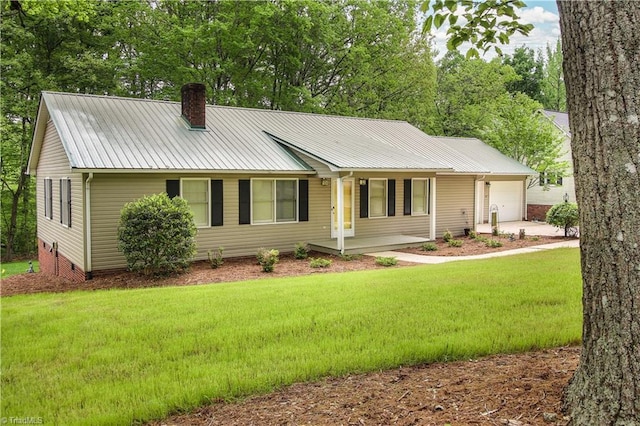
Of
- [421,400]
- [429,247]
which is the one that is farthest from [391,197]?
→ [421,400]

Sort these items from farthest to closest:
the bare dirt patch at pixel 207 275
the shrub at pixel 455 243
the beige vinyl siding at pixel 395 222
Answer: the beige vinyl siding at pixel 395 222, the shrub at pixel 455 243, the bare dirt patch at pixel 207 275

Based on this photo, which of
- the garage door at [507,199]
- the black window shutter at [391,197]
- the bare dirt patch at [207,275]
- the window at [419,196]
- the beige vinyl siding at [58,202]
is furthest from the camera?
the garage door at [507,199]

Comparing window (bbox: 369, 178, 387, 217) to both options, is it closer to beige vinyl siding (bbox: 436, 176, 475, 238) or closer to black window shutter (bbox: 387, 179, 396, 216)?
black window shutter (bbox: 387, 179, 396, 216)

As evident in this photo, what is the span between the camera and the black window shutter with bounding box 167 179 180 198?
1245 cm

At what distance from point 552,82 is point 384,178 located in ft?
109

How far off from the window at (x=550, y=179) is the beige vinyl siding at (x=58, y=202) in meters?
22.4

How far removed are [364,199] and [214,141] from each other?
5320mm

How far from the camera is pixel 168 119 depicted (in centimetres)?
1491

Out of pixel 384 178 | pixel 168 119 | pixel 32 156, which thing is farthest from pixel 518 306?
pixel 32 156

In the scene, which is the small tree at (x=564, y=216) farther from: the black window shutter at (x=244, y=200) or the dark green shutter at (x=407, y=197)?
the black window shutter at (x=244, y=200)

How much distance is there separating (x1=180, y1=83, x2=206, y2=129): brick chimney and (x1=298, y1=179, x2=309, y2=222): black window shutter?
3.72m

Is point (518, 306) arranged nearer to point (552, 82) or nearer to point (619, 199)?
point (619, 199)

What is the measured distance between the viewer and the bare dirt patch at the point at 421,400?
2990 millimetres

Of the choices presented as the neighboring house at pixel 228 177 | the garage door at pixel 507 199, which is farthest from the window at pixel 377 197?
the garage door at pixel 507 199
